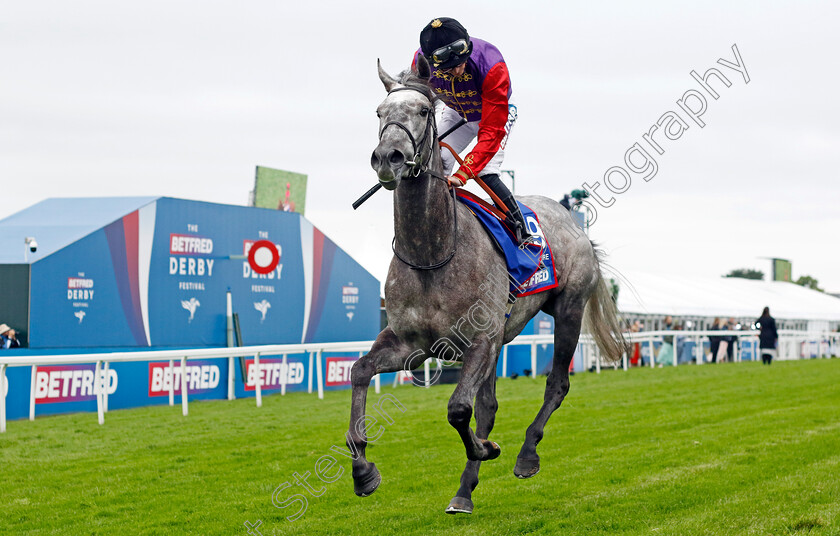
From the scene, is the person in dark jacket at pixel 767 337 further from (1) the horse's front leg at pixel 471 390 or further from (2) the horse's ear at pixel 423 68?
(2) the horse's ear at pixel 423 68

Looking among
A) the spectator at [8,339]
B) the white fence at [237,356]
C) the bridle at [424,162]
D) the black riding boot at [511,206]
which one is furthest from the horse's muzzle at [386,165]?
the spectator at [8,339]

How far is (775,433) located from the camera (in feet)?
28.8

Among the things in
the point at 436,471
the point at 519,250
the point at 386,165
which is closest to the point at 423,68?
the point at 386,165

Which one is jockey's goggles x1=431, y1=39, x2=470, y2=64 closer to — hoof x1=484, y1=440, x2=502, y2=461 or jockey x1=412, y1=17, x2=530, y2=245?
jockey x1=412, y1=17, x2=530, y2=245

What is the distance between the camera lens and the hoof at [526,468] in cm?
488

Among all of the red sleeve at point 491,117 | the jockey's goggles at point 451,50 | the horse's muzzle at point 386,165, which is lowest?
the horse's muzzle at point 386,165

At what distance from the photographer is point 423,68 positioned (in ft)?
13.6

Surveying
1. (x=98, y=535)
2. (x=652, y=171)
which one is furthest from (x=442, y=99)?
(x=98, y=535)

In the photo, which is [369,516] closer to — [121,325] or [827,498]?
[827,498]

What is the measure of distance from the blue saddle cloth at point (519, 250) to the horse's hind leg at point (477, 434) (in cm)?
69

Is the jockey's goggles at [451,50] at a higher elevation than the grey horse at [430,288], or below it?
higher

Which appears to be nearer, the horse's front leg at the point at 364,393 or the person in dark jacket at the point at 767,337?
the horse's front leg at the point at 364,393

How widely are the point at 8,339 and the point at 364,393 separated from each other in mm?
8540

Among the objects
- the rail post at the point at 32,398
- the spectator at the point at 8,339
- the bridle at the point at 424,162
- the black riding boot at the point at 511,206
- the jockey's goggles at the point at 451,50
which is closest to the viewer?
the bridle at the point at 424,162
